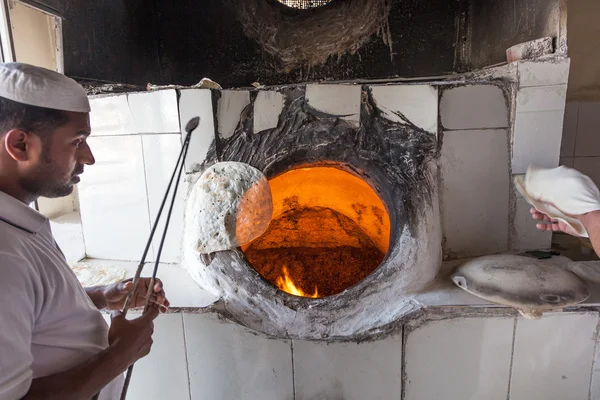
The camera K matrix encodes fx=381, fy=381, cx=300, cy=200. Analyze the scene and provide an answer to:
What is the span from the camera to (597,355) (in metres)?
1.67

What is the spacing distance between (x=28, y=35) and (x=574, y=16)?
4149 millimetres

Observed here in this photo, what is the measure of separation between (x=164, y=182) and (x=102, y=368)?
1.22m

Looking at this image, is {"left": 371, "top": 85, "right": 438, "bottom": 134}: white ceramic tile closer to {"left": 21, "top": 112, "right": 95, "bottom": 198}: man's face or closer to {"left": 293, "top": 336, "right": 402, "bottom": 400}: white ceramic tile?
{"left": 293, "top": 336, "right": 402, "bottom": 400}: white ceramic tile

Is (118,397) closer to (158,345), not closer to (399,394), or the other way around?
(158,345)

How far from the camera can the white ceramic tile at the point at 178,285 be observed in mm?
1707

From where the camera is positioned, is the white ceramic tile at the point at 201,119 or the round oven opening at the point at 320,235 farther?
the round oven opening at the point at 320,235

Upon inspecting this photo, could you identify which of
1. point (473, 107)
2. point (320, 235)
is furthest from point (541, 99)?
point (320, 235)

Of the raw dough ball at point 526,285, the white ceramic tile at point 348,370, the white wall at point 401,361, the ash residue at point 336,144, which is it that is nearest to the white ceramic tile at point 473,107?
the ash residue at point 336,144

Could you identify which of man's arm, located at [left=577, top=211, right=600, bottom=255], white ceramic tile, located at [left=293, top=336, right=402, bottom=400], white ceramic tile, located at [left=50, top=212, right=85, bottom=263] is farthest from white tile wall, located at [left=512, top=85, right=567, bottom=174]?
white ceramic tile, located at [left=50, top=212, right=85, bottom=263]

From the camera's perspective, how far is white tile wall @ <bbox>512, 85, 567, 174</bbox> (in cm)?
193

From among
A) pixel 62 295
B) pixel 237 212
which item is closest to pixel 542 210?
pixel 237 212

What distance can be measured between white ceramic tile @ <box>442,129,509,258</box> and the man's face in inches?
66.2

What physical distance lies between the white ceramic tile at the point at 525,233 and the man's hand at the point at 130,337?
1890 millimetres

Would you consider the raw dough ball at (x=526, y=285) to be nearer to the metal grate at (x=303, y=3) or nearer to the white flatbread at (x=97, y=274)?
the white flatbread at (x=97, y=274)
